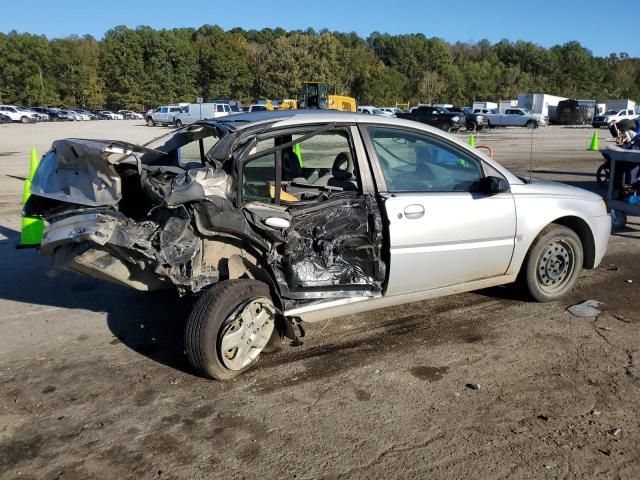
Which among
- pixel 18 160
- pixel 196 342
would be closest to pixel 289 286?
pixel 196 342

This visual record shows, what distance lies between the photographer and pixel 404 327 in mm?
4660

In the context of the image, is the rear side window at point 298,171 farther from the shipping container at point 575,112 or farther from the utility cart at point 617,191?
the shipping container at point 575,112

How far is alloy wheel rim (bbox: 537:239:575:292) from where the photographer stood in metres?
5.03

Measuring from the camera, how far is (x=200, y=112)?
153 ft

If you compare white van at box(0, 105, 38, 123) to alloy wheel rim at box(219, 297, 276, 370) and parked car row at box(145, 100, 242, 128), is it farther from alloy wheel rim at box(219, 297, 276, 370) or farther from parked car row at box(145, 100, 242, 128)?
alloy wheel rim at box(219, 297, 276, 370)

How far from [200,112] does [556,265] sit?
44.4m

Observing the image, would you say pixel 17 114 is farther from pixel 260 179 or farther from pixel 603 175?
pixel 260 179

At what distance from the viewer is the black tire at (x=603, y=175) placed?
40.5 ft

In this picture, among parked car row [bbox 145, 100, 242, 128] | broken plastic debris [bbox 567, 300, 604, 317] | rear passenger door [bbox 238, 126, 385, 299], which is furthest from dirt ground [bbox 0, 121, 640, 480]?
parked car row [bbox 145, 100, 242, 128]

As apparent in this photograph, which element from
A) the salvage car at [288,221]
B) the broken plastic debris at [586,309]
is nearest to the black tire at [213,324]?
the salvage car at [288,221]

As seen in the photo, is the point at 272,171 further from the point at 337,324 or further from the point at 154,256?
the point at 337,324

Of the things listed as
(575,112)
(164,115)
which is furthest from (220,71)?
(575,112)

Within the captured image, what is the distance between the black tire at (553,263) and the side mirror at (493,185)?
684mm

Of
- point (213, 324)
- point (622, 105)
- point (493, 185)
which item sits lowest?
point (213, 324)
